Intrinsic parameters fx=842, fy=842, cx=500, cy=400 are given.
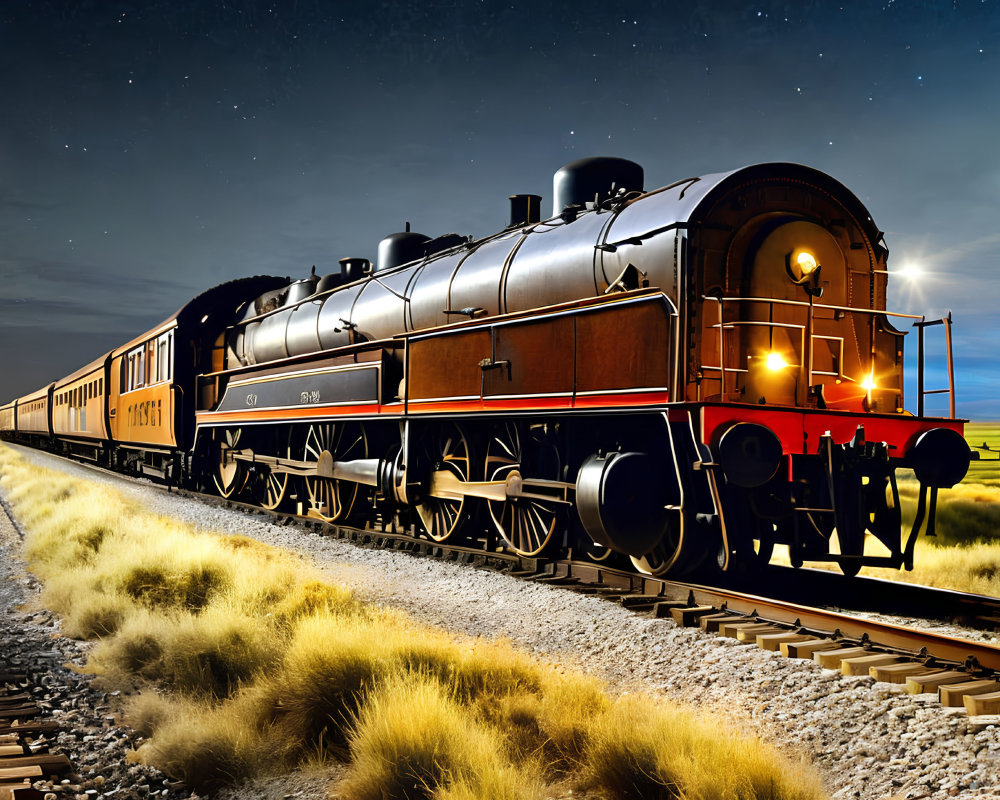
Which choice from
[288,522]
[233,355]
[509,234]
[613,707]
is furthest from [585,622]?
[233,355]

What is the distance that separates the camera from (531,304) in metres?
7.85

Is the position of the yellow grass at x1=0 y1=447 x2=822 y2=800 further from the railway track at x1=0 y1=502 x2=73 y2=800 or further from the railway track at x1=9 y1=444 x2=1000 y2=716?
the railway track at x1=9 y1=444 x2=1000 y2=716

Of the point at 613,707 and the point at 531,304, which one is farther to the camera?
the point at 531,304

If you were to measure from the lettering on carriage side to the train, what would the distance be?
24.5 feet

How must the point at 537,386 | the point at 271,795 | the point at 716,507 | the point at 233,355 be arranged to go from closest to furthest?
the point at 271,795 → the point at 716,507 → the point at 537,386 → the point at 233,355

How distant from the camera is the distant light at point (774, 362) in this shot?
6.67 metres

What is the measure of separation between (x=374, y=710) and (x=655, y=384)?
332 centimetres

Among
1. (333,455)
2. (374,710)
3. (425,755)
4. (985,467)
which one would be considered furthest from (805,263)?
(985,467)

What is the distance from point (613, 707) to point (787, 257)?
13.7 feet

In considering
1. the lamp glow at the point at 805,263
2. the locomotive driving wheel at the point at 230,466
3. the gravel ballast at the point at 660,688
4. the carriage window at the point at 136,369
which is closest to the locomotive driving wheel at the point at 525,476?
the gravel ballast at the point at 660,688

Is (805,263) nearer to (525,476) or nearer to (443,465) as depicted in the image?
(525,476)

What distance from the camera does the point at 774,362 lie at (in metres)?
6.68

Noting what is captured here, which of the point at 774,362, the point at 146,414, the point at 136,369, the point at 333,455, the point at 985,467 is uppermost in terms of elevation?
the point at 136,369

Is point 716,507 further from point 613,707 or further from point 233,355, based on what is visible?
point 233,355
